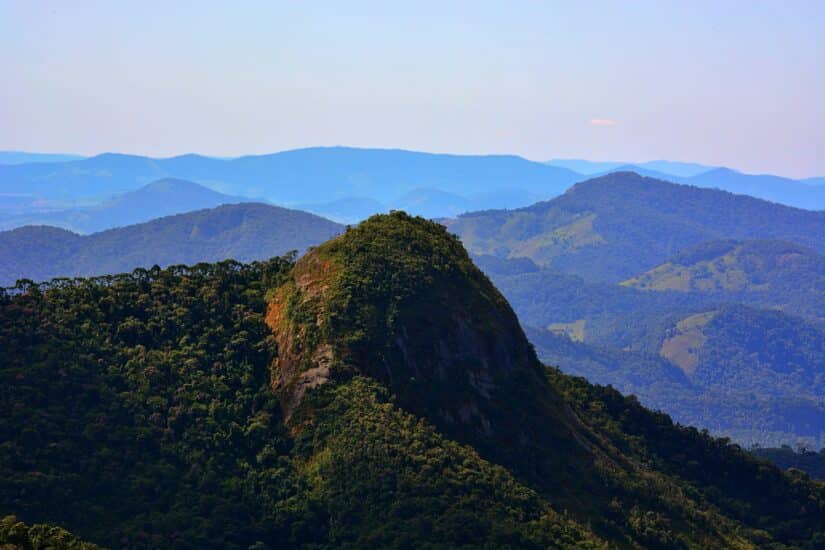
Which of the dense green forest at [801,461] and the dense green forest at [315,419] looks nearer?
the dense green forest at [315,419]

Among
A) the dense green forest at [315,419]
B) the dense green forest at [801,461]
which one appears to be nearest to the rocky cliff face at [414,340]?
the dense green forest at [315,419]

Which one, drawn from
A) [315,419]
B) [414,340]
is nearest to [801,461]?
[414,340]

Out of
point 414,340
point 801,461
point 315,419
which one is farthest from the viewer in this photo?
point 801,461

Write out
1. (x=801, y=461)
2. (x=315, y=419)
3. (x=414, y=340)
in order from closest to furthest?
1. (x=315, y=419)
2. (x=414, y=340)
3. (x=801, y=461)

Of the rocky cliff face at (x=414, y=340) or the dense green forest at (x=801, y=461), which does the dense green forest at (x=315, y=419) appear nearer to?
the rocky cliff face at (x=414, y=340)

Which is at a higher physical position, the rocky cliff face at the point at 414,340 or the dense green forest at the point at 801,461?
the rocky cliff face at the point at 414,340

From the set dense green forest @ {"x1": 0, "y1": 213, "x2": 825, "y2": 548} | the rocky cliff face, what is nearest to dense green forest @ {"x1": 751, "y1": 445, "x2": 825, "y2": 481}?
dense green forest @ {"x1": 0, "y1": 213, "x2": 825, "y2": 548}

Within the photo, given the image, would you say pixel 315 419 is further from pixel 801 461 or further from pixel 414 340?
pixel 801 461
